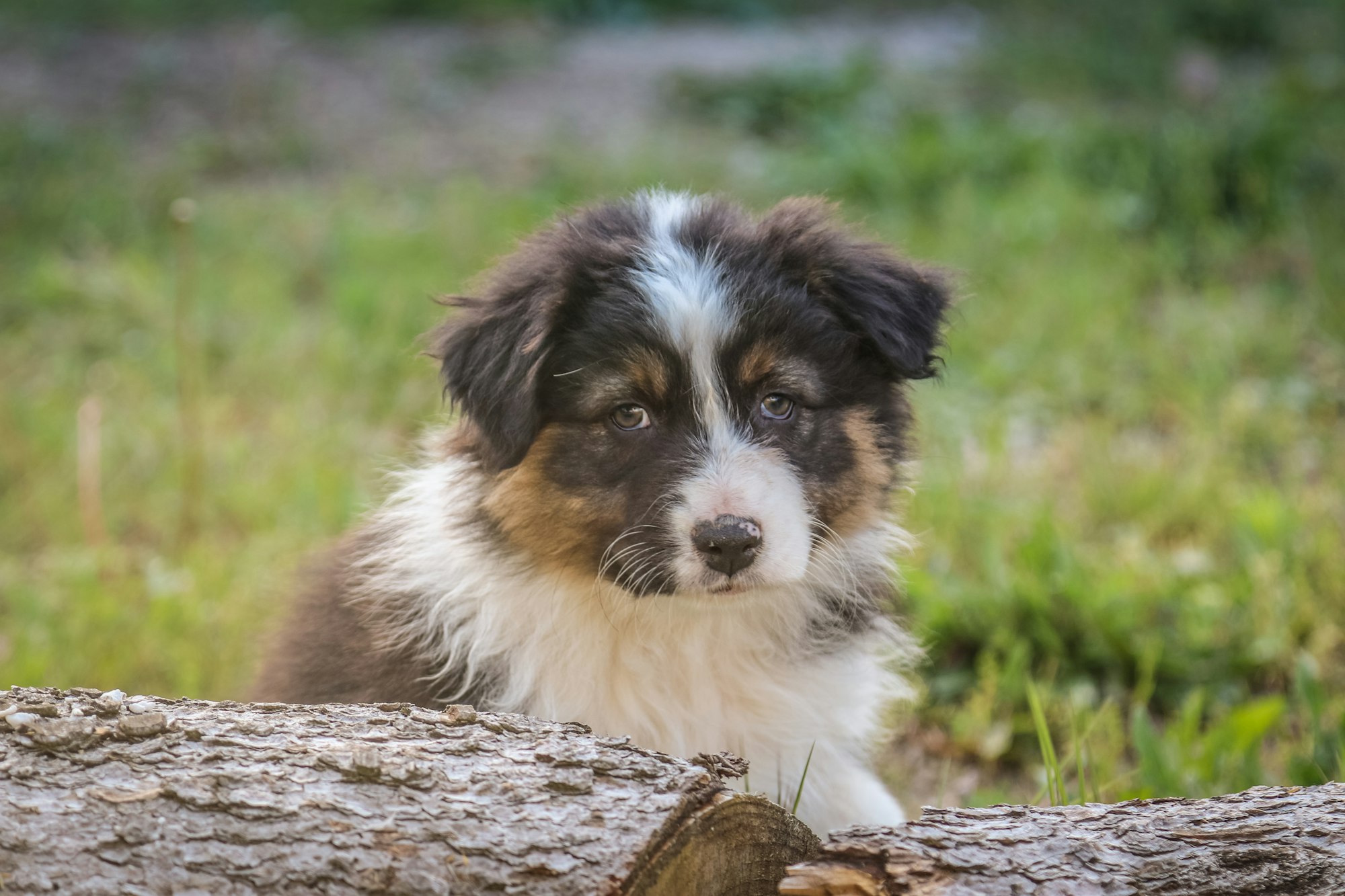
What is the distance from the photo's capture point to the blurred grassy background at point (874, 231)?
4.59 metres

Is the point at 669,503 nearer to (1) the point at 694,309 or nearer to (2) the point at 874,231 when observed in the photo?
(1) the point at 694,309

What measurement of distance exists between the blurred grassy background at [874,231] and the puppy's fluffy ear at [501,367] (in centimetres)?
64

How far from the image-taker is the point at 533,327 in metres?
3.10

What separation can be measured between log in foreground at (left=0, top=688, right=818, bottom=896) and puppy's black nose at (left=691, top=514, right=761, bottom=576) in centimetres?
72

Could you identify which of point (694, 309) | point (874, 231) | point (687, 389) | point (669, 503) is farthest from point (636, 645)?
point (874, 231)

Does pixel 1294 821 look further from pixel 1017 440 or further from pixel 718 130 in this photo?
pixel 718 130

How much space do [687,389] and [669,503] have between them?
0.99 feet

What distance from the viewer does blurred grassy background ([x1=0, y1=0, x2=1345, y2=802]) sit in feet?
15.1

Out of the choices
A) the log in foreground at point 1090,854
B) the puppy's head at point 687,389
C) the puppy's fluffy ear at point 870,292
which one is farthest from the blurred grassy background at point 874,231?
the puppy's fluffy ear at point 870,292

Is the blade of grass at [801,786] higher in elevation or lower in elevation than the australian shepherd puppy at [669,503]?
lower

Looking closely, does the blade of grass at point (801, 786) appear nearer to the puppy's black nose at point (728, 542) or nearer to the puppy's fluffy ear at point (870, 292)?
the puppy's black nose at point (728, 542)

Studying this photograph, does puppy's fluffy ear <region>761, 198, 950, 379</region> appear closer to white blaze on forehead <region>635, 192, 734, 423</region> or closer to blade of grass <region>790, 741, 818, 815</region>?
white blaze on forehead <region>635, 192, 734, 423</region>

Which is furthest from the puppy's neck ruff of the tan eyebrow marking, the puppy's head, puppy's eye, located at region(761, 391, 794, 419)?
the tan eyebrow marking

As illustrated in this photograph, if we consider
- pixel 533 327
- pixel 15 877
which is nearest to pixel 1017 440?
pixel 533 327
